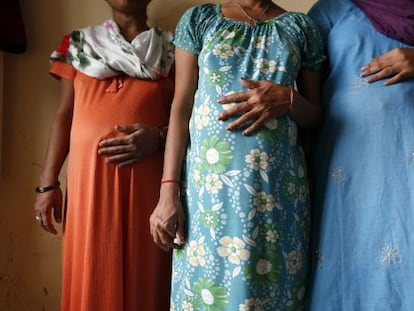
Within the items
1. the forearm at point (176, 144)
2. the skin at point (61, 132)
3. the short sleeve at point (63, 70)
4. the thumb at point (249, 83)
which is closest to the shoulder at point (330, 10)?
the thumb at point (249, 83)

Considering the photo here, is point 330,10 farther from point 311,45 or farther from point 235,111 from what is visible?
point 235,111

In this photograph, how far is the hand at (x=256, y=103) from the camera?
3.05ft

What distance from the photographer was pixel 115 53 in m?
1.26

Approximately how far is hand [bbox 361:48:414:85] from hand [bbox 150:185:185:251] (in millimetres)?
516

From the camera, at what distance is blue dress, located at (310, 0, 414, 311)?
0.86 meters

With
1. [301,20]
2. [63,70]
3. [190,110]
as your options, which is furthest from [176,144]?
[63,70]

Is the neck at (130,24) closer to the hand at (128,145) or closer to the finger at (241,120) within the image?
the hand at (128,145)

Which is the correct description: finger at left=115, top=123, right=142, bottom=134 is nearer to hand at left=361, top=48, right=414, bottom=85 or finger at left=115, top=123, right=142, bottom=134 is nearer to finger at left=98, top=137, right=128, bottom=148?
finger at left=98, top=137, right=128, bottom=148

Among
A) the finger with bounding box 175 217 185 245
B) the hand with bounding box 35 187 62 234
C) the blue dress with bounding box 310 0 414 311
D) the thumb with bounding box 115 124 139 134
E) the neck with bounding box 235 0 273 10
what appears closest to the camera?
the blue dress with bounding box 310 0 414 311

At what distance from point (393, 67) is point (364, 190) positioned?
27 cm

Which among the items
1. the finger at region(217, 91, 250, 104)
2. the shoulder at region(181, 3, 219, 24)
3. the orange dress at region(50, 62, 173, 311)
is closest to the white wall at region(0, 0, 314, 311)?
the orange dress at region(50, 62, 173, 311)

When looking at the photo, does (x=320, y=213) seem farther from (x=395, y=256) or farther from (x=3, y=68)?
(x=3, y=68)

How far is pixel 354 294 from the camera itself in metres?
0.89

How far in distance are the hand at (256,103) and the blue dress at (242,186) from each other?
0.02 m
